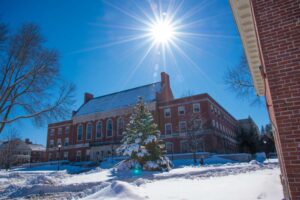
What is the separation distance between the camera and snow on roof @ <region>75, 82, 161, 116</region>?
47.3m

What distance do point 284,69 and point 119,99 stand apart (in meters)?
48.4

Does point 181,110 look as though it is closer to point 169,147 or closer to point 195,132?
point 195,132

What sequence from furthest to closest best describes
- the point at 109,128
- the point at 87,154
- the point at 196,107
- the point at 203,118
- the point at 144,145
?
the point at 87,154 < the point at 109,128 < the point at 196,107 < the point at 203,118 < the point at 144,145

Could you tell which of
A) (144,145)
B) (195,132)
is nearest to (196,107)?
(195,132)

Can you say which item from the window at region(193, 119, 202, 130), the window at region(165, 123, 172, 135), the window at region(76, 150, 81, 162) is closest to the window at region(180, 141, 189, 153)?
the window at region(165, 123, 172, 135)

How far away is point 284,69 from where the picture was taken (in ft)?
13.2

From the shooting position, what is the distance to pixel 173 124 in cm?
4112

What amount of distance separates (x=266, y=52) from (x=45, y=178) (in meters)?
17.9

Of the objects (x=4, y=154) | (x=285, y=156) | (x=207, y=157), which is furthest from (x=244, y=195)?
(x=4, y=154)

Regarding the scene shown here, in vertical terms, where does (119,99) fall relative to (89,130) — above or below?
above

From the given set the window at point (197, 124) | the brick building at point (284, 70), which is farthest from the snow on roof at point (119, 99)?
the brick building at point (284, 70)

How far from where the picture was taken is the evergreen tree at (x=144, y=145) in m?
23.0

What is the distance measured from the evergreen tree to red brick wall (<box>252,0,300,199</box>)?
19400 mm

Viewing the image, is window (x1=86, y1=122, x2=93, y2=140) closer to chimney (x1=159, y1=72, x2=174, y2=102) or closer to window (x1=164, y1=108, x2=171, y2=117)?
chimney (x1=159, y1=72, x2=174, y2=102)
